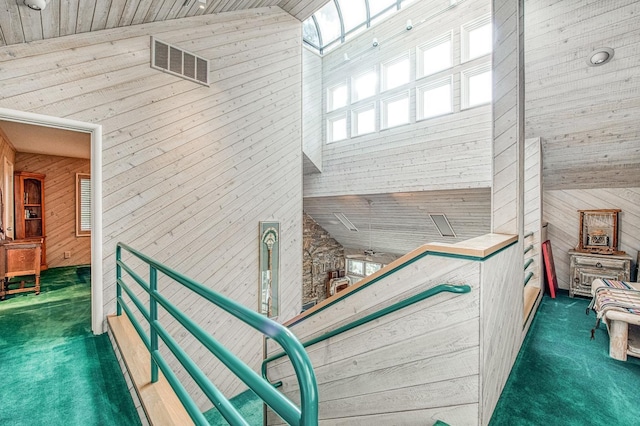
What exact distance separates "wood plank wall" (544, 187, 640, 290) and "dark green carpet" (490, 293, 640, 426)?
2511 millimetres

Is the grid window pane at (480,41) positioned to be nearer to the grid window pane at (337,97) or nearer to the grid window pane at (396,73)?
the grid window pane at (396,73)

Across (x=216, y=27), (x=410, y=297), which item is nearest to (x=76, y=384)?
(x=410, y=297)

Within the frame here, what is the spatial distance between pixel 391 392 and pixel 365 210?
5980 mm

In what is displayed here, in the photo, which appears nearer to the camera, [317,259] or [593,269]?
[593,269]

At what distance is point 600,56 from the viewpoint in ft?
10.6

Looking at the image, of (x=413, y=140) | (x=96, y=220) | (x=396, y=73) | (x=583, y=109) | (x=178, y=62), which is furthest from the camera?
(x=396, y=73)

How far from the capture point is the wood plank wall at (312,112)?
696 centimetres

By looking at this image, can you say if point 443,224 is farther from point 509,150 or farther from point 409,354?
point 409,354

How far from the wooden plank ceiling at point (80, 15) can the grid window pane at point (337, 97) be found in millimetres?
3769

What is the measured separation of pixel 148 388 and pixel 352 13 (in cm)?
771

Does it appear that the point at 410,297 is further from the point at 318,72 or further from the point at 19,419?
the point at 318,72

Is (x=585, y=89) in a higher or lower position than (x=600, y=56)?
lower

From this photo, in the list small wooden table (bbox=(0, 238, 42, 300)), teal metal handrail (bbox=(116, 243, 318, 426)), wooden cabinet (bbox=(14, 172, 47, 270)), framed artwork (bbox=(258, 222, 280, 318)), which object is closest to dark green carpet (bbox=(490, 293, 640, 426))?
teal metal handrail (bbox=(116, 243, 318, 426))

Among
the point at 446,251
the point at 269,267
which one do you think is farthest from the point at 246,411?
the point at 446,251
